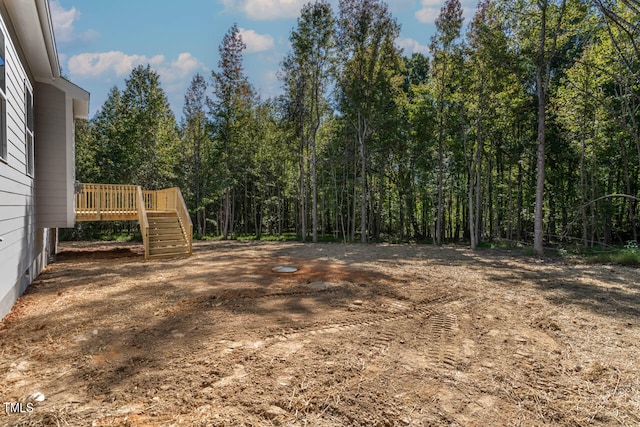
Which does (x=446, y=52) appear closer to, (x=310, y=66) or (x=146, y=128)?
(x=310, y=66)

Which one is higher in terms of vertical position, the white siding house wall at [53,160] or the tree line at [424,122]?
the tree line at [424,122]

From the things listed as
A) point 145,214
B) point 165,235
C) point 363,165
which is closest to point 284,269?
point 165,235

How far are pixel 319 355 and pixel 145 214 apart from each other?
846 centimetres

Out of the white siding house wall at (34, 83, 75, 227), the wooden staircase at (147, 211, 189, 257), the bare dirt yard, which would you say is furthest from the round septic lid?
the white siding house wall at (34, 83, 75, 227)

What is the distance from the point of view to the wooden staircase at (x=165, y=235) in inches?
360

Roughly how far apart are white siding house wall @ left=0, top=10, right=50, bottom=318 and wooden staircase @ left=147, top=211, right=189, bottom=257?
12.0ft

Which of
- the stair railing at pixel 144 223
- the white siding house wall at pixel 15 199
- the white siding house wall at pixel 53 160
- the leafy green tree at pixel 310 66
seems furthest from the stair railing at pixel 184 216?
the leafy green tree at pixel 310 66

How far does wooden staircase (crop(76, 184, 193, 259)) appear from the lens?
30.3 feet

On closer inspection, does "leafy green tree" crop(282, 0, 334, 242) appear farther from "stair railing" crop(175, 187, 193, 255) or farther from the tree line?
"stair railing" crop(175, 187, 193, 255)

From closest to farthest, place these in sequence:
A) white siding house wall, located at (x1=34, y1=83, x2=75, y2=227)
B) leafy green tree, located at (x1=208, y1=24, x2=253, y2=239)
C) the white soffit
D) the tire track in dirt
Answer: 1. the tire track in dirt
2. the white soffit
3. white siding house wall, located at (x1=34, y1=83, x2=75, y2=227)
4. leafy green tree, located at (x1=208, y1=24, x2=253, y2=239)

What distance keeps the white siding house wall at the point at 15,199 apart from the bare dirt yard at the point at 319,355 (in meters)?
0.37

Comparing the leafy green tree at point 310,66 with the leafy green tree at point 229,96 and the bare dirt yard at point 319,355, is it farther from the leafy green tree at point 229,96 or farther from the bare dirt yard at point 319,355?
the bare dirt yard at point 319,355

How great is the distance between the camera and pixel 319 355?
8.91ft

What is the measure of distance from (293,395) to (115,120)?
21813mm
